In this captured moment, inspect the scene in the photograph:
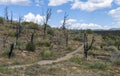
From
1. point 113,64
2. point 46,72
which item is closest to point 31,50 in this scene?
point 113,64

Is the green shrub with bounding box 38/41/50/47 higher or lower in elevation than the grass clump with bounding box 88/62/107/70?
higher

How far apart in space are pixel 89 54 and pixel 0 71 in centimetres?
2660

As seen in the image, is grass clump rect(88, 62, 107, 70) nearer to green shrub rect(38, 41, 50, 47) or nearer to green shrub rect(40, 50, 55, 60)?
green shrub rect(40, 50, 55, 60)

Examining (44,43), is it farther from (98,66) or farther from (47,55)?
(98,66)

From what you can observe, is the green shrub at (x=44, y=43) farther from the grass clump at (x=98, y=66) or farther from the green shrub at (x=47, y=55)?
the grass clump at (x=98, y=66)

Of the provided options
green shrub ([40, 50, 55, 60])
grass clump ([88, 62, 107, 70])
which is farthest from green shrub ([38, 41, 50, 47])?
grass clump ([88, 62, 107, 70])

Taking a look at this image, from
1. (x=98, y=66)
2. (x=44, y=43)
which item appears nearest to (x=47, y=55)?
(x=98, y=66)

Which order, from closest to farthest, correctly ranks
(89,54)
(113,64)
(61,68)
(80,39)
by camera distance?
(61,68)
(113,64)
(89,54)
(80,39)

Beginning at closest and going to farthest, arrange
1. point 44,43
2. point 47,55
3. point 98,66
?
point 98,66 < point 47,55 < point 44,43

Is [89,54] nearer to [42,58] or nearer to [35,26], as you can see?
[42,58]

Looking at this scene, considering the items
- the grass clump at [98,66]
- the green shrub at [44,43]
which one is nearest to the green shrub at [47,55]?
the grass clump at [98,66]

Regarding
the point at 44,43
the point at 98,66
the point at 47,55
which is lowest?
the point at 98,66

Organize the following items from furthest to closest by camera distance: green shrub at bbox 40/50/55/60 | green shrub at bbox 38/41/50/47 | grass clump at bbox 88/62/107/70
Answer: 1. green shrub at bbox 38/41/50/47
2. green shrub at bbox 40/50/55/60
3. grass clump at bbox 88/62/107/70

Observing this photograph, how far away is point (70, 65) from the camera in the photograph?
34906 mm
